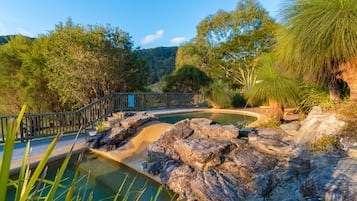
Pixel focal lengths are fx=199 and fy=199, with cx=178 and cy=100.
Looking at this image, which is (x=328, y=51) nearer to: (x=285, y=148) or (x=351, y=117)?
(x=351, y=117)

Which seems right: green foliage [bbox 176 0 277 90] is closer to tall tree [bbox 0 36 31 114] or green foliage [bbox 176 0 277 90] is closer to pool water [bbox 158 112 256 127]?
pool water [bbox 158 112 256 127]

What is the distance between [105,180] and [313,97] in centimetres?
379

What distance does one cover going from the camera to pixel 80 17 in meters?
7.89

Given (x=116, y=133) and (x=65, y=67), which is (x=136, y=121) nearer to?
(x=116, y=133)

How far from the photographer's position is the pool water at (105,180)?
276 centimetres

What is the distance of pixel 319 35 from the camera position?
2389 mm

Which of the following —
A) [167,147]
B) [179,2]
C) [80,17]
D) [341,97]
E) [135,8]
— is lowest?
[167,147]

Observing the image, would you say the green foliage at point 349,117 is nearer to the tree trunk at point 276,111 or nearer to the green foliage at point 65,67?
the tree trunk at point 276,111

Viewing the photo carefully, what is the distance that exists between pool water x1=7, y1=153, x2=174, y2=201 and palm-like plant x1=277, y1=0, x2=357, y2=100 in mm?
2535

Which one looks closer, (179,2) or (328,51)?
(328,51)

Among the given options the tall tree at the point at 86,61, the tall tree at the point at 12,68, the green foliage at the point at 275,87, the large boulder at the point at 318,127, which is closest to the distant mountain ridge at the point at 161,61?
the tall tree at the point at 86,61

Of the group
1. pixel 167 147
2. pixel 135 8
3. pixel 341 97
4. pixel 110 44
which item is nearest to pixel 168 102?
pixel 110 44

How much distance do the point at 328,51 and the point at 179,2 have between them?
10700mm

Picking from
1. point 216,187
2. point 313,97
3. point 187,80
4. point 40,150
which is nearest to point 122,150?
point 40,150
